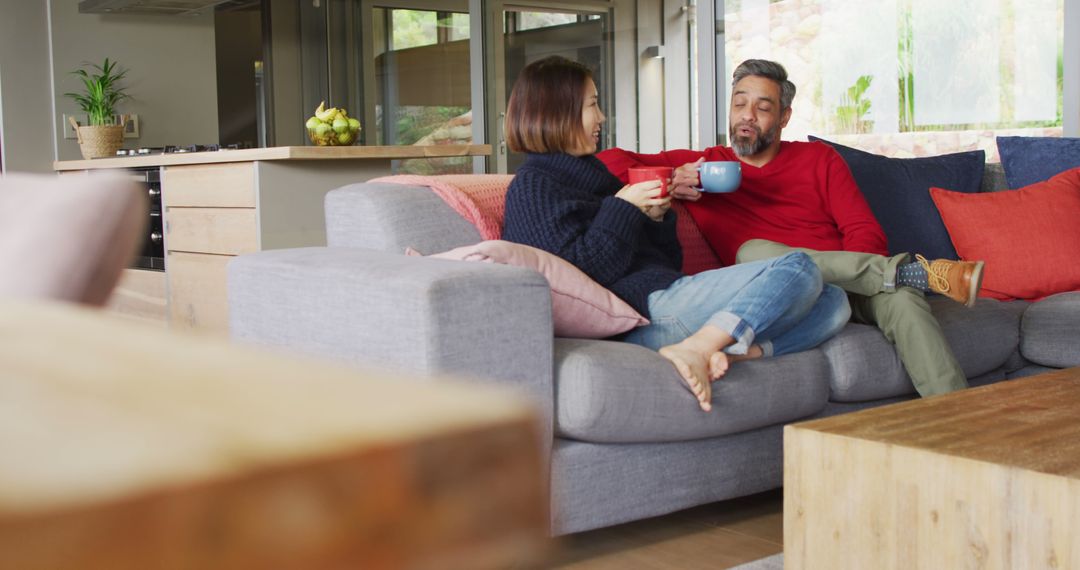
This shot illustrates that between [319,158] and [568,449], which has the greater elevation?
[319,158]

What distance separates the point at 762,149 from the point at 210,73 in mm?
4174

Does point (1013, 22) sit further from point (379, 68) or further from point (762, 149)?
point (379, 68)

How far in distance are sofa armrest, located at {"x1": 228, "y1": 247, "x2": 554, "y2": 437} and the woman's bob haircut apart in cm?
63

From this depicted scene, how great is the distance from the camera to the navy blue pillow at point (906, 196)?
3645 mm

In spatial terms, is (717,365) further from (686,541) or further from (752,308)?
(686,541)

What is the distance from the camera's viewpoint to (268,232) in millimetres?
4113

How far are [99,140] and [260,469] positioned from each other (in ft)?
20.0

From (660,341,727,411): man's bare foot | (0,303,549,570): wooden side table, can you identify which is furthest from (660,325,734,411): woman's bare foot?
(0,303,549,570): wooden side table

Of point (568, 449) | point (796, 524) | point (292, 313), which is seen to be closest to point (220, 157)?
point (292, 313)

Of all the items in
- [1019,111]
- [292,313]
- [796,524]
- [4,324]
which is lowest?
[796,524]

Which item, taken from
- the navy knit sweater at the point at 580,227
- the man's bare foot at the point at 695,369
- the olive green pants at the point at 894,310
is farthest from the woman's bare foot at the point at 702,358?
the olive green pants at the point at 894,310

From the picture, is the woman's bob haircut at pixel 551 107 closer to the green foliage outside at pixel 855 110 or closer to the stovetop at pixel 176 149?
the stovetop at pixel 176 149

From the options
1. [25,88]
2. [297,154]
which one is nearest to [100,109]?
[25,88]

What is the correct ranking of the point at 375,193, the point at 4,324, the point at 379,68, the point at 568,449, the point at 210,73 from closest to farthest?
1. the point at 4,324
2. the point at 568,449
3. the point at 375,193
4. the point at 210,73
5. the point at 379,68
